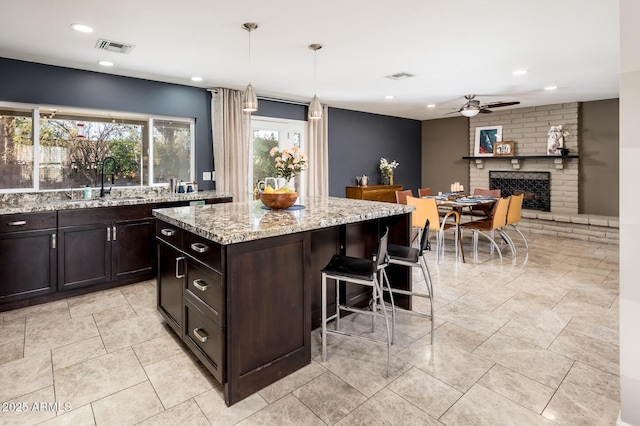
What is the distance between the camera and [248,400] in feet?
6.54

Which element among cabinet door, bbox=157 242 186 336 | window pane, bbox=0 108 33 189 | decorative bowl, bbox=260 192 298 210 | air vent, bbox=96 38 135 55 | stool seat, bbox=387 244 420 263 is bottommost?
cabinet door, bbox=157 242 186 336

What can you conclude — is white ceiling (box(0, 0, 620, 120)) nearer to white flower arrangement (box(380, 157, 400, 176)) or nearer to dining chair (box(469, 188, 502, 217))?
dining chair (box(469, 188, 502, 217))

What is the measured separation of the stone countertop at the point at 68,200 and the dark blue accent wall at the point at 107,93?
0.94m

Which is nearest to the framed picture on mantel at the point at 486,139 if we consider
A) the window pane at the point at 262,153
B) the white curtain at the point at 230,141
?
the window pane at the point at 262,153

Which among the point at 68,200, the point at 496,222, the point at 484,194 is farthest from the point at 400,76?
the point at 68,200

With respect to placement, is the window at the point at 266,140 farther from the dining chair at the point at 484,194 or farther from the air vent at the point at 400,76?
the dining chair at the point at 484,194

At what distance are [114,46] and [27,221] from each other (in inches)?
71.6

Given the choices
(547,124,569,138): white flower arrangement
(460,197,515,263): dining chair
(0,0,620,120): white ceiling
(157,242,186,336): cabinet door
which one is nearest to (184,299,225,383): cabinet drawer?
(157,242,186,336): cabinet door

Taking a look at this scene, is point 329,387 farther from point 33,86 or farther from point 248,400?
point 33,86

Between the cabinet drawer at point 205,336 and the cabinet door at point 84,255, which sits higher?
the cabinet door at point 84,255

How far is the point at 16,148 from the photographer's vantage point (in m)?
3.93

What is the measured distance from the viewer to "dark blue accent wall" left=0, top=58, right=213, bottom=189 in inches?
150

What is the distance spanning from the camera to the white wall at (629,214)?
1573 mm

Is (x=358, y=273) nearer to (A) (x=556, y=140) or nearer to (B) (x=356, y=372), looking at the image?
(B) (x=356, y=372)
